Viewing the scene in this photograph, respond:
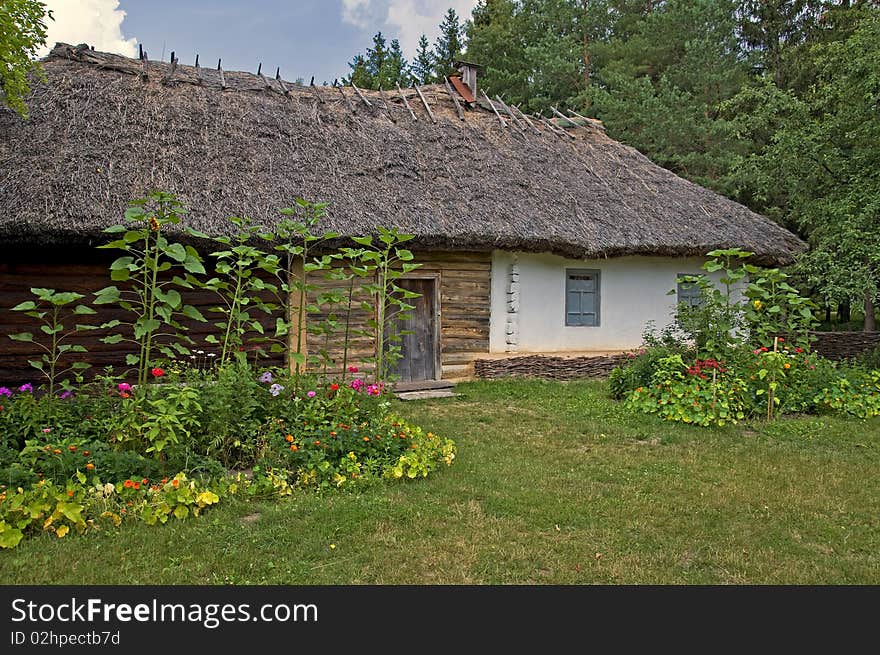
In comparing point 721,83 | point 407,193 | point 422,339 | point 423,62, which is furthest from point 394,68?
point 422,339

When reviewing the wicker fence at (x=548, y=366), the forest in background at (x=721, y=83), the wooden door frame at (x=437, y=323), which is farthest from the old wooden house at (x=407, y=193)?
the forest in background at (x=721, y=83)

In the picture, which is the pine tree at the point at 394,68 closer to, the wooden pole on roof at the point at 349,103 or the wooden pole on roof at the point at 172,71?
the wooden pole on roof at the point at 349,103

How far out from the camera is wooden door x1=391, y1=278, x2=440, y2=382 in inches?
392

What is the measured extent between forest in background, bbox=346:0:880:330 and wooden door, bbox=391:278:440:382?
17.8 feet

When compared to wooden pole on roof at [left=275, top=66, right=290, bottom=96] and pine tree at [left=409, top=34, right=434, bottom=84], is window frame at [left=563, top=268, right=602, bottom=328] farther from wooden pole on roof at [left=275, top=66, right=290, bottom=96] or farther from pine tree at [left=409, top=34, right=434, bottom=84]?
pine tree at [left=409, top=34, right=434, bottom=84]

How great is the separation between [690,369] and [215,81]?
8.50 metres

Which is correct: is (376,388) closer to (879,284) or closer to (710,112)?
(879,284)

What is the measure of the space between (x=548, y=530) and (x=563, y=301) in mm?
7174

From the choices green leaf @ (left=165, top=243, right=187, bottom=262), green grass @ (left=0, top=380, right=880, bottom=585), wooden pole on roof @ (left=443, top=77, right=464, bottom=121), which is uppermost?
wooden pole on roof @ (left=443, top=77, right=464, bottom=121)

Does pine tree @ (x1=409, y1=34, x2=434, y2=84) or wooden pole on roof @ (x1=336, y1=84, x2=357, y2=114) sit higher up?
pine tree @ (x1=409, y1=34, x2=434, y2=84)

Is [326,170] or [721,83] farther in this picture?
[721,83]

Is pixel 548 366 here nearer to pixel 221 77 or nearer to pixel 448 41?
pixel 221 77

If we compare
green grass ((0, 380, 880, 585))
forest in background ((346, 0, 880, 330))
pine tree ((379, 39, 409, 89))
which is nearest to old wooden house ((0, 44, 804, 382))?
forest in background ((346, 0, 880, 330))

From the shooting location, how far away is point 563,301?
35.7ft
